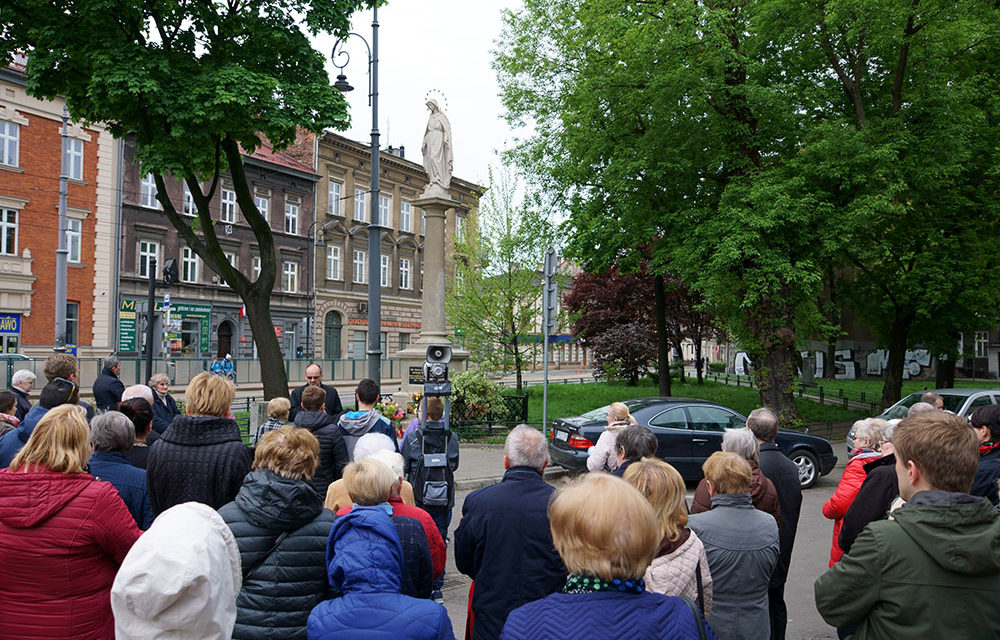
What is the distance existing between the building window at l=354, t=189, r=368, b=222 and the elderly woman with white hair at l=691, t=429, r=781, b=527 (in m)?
44.1

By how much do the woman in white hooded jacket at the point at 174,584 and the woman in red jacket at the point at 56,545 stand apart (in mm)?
656

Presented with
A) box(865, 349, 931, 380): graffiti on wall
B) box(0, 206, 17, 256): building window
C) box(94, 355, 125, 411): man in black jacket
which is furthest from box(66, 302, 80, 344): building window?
box(865, 349, 931, 380): graffiti on wall

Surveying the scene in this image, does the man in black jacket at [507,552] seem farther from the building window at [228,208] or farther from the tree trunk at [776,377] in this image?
the building window at [228,208]

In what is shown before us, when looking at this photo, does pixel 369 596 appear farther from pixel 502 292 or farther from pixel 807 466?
pixel 502 292

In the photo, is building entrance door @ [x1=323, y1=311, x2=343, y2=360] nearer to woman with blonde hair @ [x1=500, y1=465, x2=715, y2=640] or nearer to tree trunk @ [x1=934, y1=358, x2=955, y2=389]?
tree trunk @ [x1=934, y1=358, x2=955, y2=389]

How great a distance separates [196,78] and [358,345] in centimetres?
3489

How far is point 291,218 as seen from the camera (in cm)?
4334

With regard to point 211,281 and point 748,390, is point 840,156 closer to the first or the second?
point 748,390

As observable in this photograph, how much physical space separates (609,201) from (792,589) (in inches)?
552

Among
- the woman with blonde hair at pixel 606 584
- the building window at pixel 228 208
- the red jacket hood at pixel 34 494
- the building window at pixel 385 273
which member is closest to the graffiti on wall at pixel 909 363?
the building window at pixel 385 273

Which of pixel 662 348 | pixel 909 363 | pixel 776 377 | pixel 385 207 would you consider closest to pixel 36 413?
pixel 776 377

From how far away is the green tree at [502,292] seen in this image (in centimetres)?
2559

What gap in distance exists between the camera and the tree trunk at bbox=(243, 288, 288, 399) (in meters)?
13.7

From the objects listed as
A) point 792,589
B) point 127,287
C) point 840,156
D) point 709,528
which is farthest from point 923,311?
point 127,287
